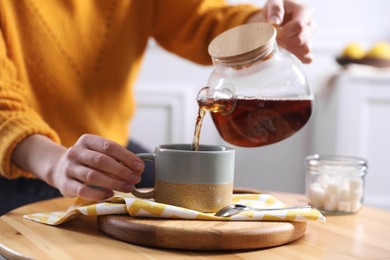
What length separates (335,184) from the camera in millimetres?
948

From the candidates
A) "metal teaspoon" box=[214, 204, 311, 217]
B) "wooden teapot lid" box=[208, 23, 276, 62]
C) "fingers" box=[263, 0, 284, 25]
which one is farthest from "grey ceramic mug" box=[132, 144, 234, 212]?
"fingers" box=[263, 0, 284, 25]

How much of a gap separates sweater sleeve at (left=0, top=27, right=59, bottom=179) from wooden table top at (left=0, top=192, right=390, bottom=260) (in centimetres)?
17

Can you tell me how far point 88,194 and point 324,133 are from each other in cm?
156

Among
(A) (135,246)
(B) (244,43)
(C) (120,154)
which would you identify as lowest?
(A) (135,246)

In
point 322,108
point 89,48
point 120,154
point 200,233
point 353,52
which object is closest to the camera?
point 200,233

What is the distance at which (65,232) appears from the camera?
761 millimetres

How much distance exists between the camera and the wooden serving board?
69 centimetres

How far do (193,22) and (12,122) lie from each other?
581mm

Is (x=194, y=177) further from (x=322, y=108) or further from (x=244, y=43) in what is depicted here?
(x=322, y=108)

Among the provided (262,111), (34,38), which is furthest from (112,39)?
(262,111)

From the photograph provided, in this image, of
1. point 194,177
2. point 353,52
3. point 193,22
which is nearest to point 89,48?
point 193,22

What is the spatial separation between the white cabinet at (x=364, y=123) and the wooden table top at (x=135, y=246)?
1312 millimetres

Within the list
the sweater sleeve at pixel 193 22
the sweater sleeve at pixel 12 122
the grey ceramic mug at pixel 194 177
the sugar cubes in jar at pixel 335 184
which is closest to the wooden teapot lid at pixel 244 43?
the grey ceramic mug at pixel 194 177

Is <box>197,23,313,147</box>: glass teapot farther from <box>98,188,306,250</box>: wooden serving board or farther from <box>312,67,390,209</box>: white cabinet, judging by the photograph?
<box>312,67,390,209</box>: white cabinet
